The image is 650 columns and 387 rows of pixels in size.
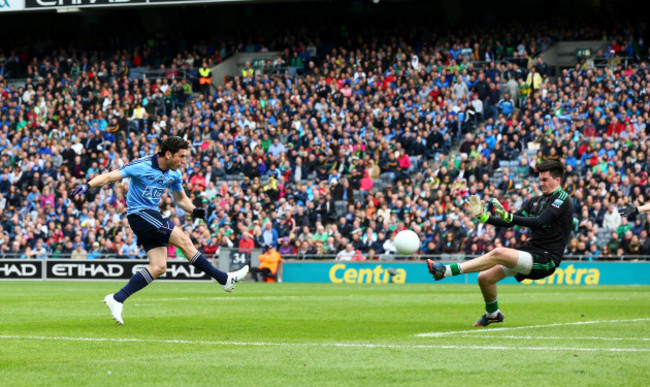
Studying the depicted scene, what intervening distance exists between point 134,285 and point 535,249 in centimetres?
465

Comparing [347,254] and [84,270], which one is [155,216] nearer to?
[347,254]

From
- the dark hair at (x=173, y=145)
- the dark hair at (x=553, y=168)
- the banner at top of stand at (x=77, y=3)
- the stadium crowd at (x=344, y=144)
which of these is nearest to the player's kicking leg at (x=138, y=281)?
the dark hair at (x=173, y=145)

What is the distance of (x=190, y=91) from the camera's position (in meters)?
40.8

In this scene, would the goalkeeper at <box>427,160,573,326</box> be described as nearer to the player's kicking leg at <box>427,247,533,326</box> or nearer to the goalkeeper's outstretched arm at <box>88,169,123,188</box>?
the player's kicking leg at <box>427,247,533,326</box>

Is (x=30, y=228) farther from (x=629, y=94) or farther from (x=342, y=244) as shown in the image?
(x=629, y=94)

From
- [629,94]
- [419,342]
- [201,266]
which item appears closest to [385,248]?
[629,94]

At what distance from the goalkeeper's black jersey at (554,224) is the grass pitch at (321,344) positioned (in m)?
0.93

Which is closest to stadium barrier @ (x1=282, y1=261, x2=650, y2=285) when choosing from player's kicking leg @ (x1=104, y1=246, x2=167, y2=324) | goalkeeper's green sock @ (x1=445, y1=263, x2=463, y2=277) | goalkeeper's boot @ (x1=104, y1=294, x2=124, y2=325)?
player's kicking leg @ (x1=104, y1=246, x2=167, y2=324)

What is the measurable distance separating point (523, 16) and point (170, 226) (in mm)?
28488

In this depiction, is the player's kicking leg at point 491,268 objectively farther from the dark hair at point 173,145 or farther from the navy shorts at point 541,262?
the dark hair at point 173,145

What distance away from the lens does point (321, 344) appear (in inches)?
390

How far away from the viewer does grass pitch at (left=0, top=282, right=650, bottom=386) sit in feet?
24.6

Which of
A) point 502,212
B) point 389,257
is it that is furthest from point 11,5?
point 502,212

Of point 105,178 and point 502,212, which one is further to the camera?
point 105,178
